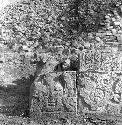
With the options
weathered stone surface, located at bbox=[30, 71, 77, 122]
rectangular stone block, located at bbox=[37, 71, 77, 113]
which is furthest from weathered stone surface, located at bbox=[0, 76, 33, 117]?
rectangular stone block, located at bbox=[37, 71, 77, 113]

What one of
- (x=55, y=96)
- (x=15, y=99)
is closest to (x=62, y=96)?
(x=55, y=96)

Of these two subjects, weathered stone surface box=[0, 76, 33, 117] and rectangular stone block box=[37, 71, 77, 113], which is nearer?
rectangular stone block box=[37, 71, 77, 113]

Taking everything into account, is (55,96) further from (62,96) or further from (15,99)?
(15,99)

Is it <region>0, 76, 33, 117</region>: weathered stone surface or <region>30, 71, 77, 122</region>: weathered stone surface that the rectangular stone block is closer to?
<region>30, 71, 77, 122</region>: weathered stone surface

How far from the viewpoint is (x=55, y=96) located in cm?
477

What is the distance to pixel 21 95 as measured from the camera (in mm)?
5715

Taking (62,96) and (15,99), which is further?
(15,99)

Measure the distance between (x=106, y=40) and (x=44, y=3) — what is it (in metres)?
1.90

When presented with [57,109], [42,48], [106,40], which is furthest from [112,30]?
[57,109]

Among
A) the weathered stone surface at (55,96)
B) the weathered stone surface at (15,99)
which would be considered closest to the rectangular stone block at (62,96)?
the weathered stone surface at (55,96)

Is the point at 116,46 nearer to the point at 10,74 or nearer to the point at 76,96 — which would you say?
the point at 76,96

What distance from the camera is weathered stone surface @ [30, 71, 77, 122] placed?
15.6ft

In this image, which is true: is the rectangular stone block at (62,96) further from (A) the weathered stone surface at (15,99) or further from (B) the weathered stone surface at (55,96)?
(A) the weathered stone surface at (15,99)

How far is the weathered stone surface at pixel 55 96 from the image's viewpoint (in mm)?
4762
